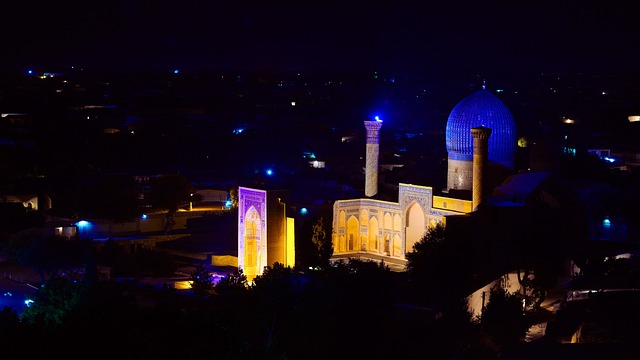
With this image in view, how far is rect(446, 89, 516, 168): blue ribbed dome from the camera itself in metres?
19.4

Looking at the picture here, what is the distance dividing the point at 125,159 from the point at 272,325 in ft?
107

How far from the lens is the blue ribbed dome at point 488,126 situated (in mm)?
19438

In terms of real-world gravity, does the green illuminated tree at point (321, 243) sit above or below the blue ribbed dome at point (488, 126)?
below

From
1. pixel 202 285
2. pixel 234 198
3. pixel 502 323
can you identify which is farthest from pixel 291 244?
pixel 234 198

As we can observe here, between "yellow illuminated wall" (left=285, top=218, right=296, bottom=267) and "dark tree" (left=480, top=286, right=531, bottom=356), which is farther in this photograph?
"yellow illuminated wall" (left=285, top=218, right=296, bottom=267)

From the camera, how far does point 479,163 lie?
1766 cm

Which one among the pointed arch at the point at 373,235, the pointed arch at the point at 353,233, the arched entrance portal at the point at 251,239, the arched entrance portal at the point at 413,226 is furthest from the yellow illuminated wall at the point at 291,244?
the arched entrance portal at the point at 413,226

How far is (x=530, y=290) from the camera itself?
16359 millimetres

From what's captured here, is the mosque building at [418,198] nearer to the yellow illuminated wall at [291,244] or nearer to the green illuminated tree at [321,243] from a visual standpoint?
the green illuminated tree at [321,243]

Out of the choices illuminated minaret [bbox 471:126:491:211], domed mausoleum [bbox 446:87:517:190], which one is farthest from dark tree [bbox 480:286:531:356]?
domed mausoleum [bbox 446:87:517:190]

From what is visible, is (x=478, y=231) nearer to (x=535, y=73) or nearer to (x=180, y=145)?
(x=180, y=145)

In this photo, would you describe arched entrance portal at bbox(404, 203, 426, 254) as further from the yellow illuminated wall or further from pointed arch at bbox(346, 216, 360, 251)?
the yellow illuminated wall

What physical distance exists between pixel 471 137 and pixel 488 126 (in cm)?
40

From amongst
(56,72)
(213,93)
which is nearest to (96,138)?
(213,93)
